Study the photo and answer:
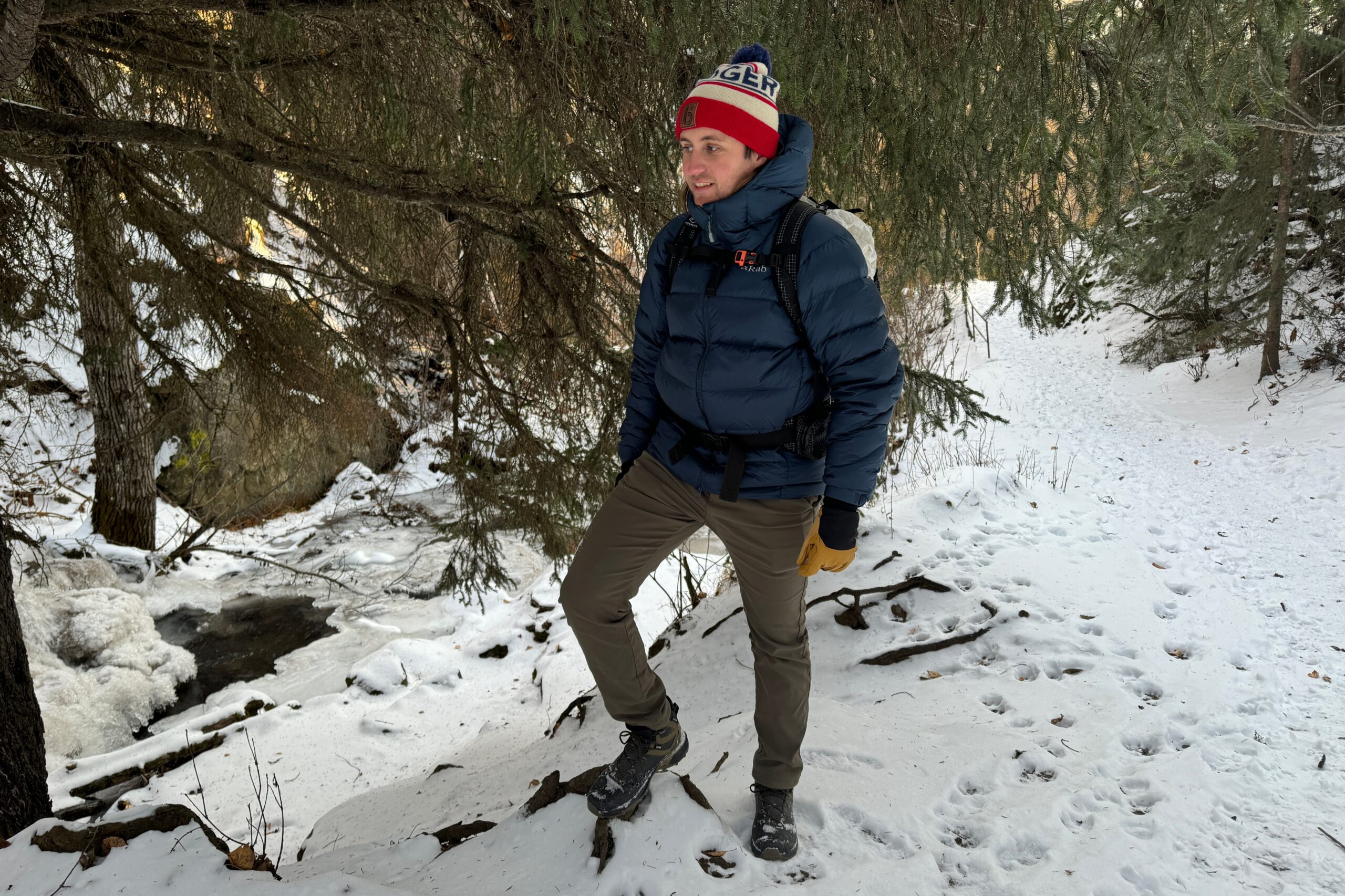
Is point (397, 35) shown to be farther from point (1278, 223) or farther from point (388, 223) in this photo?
point (1278, 223)

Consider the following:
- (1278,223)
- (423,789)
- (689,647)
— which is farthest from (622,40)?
(1278,223)

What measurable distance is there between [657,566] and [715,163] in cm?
108

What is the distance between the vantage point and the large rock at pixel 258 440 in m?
4.64

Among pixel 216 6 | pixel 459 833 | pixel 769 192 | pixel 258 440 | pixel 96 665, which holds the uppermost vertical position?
pixel 216 6

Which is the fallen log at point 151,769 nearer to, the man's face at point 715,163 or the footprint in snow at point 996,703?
the footprint in snow at point 996,703

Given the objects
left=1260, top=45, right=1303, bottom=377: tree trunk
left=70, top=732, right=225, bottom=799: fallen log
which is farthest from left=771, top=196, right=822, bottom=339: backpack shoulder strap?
left=1260, top=45, right=1303, bottom=377: tree trunk

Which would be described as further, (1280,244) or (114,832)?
(1280,244)

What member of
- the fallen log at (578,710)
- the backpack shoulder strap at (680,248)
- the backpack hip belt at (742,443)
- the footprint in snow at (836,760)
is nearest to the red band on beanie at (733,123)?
the backpack shoulder strap at (680,248)

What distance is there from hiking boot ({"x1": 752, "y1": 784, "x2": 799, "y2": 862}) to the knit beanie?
1771 mm

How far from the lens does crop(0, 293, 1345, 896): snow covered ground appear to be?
2.17 meters

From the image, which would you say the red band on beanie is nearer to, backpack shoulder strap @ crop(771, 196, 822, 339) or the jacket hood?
the jacket hood

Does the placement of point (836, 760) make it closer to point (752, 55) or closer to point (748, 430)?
point (748, 430)

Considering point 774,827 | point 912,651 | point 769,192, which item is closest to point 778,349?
point 769,192

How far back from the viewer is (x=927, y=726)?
10.1ft
